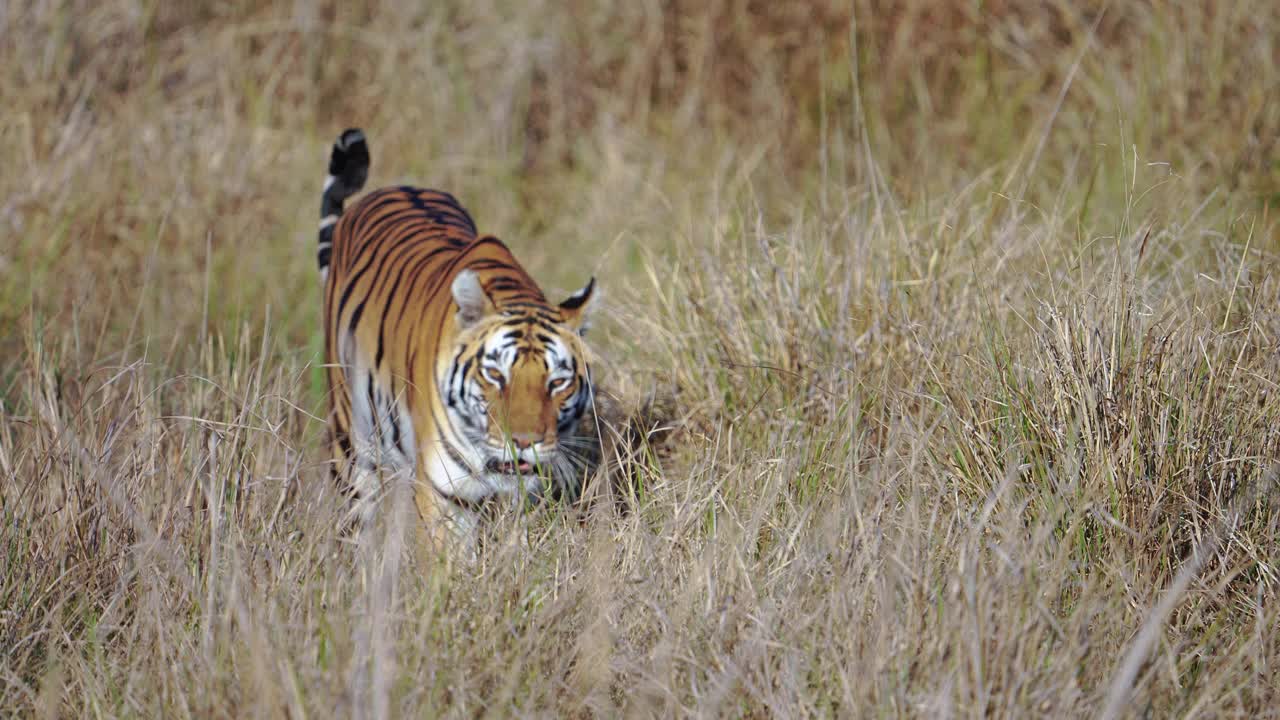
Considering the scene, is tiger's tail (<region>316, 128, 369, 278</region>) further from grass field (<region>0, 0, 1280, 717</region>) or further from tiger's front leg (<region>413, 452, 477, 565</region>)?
tiger's front leg (<region>413, 452, 477, 565</region>)

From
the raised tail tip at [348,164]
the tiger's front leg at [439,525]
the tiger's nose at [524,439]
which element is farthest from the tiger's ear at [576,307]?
the raised tail tip at [348,164]

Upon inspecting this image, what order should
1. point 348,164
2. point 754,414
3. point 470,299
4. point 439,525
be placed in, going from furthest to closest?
point 348,164 → point 754,414 → point 470,299 → point 439,525

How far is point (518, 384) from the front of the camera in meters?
2.98

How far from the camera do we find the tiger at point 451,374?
295cm

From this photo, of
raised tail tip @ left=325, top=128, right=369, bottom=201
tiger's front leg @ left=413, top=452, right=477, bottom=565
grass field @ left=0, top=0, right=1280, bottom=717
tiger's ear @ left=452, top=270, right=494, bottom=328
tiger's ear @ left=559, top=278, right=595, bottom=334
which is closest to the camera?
grass field @ left=0, top=0, right=1280, bottom=717

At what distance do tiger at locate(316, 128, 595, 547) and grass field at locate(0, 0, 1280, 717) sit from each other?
0.15 metres

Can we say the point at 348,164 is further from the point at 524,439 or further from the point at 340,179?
the point at 524,439

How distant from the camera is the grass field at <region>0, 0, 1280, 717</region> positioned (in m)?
2.03

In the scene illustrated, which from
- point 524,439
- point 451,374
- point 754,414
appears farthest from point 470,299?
point 754,414

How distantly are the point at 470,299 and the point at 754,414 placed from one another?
756 millimetres

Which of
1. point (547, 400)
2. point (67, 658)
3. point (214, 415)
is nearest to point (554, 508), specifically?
point (547, 400)

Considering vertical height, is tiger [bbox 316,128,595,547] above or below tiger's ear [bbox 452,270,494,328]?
below

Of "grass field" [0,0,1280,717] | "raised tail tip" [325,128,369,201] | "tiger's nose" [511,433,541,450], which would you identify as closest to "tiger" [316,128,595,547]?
"tiger's nose" [511,433,541,450]

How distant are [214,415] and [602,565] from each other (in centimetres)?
105
